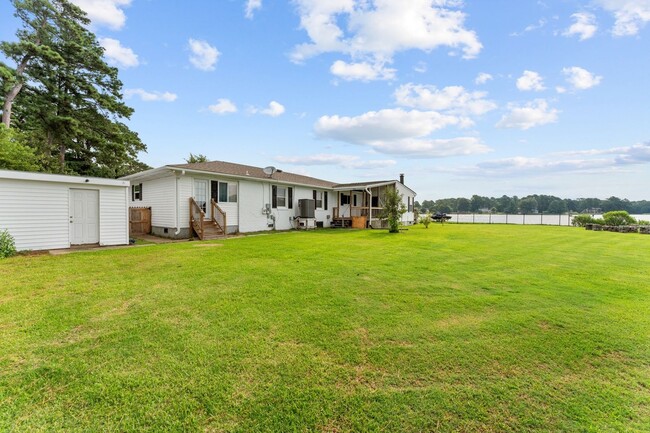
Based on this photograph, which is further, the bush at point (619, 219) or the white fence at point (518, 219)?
the white fence at point (518, 219)

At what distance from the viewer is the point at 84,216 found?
10.2m

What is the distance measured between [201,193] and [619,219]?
2957cm

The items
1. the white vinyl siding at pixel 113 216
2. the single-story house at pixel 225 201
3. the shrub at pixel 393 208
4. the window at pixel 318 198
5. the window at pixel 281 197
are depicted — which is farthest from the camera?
the window at pixel 318 198

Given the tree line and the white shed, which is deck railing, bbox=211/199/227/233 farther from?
the tree line

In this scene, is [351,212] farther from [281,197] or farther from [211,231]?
[211,231]

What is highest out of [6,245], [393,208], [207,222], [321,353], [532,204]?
[532,204]

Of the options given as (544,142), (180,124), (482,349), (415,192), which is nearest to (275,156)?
(180,124)

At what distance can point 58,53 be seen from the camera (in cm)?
1853

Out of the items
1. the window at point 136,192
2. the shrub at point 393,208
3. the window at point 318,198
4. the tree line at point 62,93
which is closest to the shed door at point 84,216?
the window at point 136,192

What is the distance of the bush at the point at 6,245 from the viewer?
8.12m

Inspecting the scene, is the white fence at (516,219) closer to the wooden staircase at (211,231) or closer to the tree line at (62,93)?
the wooden staircase at (211,231)

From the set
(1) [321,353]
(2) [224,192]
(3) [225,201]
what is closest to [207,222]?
(3) [225,201]

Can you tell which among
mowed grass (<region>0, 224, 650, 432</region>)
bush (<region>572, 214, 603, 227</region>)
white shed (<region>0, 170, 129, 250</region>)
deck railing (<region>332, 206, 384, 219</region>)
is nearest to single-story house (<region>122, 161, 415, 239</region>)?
deck railing (<region>332, 206, 384, 219</region>)

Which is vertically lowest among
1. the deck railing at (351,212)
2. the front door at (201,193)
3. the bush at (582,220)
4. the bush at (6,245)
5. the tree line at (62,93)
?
the bush at (6,245)
